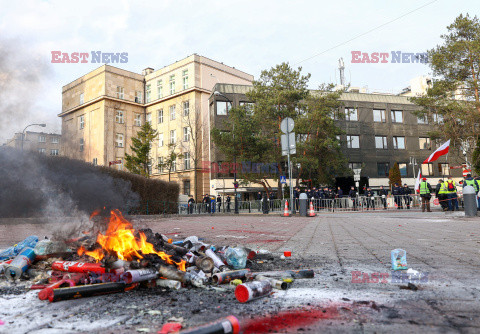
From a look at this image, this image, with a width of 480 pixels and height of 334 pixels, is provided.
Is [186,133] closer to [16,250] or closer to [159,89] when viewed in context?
[159,89]

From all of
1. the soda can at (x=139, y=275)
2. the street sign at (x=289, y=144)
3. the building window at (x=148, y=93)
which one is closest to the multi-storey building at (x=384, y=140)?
the building window at (x=148, y=93)

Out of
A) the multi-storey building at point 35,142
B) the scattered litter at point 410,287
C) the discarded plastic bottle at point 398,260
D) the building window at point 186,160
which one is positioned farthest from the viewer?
the building window at point 186,160

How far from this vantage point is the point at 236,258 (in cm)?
375

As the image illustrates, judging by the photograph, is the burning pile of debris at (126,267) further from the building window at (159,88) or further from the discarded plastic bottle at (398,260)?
the building window at (159,88)

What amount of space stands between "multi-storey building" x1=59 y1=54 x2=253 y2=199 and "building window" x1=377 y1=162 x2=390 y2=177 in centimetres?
2308

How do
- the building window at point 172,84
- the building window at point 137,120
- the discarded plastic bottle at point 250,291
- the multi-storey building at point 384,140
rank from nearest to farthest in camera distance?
the discarded plastic bottle at point 250,291 → the multi-storey building at point 384,140 → the building window at point 172,84 → the building window at point 137,120

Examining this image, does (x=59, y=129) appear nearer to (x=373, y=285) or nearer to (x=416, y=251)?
(x=373, y=285)

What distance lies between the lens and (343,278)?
3240 mm

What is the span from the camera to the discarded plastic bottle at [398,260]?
3.58m

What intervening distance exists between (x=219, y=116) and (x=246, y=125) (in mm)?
11646

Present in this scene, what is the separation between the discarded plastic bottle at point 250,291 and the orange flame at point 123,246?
1116 millimetres

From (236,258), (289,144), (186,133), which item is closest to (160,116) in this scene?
(186,133)

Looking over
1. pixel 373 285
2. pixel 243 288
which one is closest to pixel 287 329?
pixel 243 288

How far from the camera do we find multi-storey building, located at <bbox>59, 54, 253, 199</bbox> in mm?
41469
